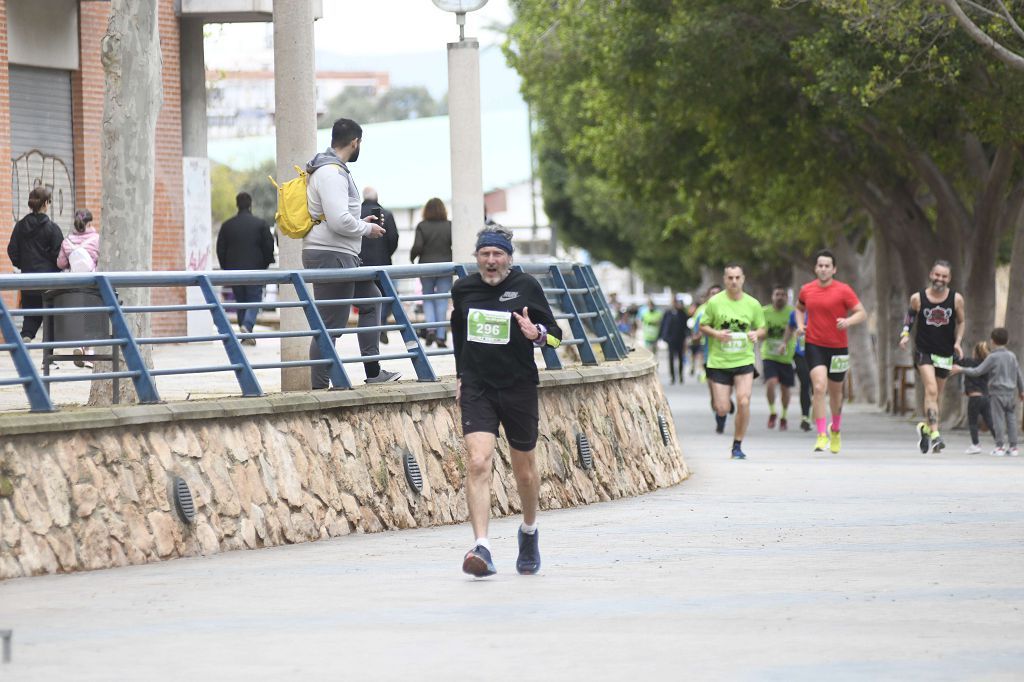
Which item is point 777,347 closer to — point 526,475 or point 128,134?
point 128,134

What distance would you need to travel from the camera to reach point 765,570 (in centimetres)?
898

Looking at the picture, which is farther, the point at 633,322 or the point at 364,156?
the point at 364,156

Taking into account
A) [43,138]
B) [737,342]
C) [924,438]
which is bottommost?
[924,438]

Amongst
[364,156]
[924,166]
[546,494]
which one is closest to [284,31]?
[546,494]

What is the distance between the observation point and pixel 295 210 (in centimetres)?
1218

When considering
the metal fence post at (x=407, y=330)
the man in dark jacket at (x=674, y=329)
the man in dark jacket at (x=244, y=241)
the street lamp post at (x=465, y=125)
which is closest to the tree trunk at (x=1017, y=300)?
the man in dark jacket at (x=244, y=241)

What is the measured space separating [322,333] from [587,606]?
4.28 metres

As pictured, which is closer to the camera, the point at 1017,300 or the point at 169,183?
the point at 169,183

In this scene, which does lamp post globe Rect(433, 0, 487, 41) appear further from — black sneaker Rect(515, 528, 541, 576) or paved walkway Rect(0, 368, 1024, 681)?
black sneaker Rect(515, 528, 541, 576)

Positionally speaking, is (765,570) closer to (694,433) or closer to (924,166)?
(694,433)

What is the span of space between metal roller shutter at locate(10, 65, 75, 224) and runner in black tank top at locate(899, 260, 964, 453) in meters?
9.25

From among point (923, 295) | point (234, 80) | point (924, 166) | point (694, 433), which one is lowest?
point (694, 433)

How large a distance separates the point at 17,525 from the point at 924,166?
62.7ft

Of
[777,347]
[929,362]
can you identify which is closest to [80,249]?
[929,362]
